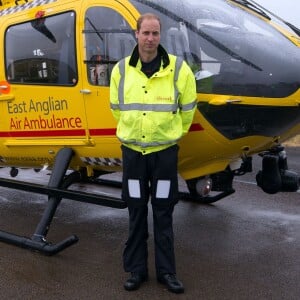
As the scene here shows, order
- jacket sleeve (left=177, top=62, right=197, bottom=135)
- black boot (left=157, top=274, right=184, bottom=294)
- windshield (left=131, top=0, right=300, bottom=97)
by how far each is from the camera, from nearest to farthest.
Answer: jacket sleeve (left=177, top=62, right=197, bottom=135) < black boot (left=157, top=274, right=184, bottom=294) < windshield (left=131, top=0, right=300, bottom=97)

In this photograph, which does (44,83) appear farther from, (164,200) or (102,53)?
(164,200)

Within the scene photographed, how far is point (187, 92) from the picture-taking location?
3861mm

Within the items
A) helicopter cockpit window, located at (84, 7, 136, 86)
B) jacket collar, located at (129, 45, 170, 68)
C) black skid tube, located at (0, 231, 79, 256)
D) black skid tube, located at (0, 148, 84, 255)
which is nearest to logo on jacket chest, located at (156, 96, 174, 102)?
jacket collar, located at (129, 45, 170, 68)

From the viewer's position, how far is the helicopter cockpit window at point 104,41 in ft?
14.7

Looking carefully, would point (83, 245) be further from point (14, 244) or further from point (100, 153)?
point (100, 153)

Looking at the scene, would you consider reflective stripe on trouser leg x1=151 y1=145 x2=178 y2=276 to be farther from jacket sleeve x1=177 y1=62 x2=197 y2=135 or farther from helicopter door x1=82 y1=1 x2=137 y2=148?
helicopter door x1=82 y1=1 x2=137 y2=148

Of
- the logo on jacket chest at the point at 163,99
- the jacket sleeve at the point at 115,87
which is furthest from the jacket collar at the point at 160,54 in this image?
the logo on jacket chest at the point at 163,99

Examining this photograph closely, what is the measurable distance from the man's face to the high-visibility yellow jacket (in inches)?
4.8

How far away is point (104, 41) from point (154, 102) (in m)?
1.08

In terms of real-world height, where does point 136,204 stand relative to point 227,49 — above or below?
below

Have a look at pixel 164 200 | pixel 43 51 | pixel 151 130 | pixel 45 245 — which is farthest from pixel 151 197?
pixel 43 51

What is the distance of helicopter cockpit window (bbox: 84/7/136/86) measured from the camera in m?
4.48

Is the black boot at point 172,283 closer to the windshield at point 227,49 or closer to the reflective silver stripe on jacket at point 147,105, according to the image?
the reflective silver stripe on jacket at point 147,105

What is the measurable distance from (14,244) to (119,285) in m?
1.32
